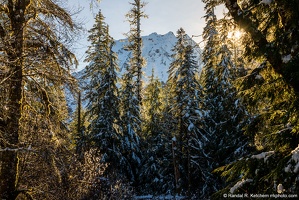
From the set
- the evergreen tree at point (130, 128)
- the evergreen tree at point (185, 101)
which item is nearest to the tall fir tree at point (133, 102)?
the evergreen tree at point (130, 128)

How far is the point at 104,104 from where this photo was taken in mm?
22391

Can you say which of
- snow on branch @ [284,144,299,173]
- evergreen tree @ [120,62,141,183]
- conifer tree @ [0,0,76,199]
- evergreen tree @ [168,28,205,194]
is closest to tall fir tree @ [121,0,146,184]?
evergreen tree @ [120,62,141,183]

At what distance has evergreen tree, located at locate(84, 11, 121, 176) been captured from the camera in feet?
72.2

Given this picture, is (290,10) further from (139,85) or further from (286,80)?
(139,85)

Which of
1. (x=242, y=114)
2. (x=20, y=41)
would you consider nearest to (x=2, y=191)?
(x=20, y=41)

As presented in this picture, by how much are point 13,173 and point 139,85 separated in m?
21.5

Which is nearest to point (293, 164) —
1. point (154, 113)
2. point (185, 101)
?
point (185, 101)

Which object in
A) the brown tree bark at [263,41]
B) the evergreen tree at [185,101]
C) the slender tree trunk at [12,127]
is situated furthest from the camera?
the evergreen tree at [185,101]

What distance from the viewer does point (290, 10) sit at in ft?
13.8

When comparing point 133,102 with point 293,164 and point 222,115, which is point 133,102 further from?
point 293,164

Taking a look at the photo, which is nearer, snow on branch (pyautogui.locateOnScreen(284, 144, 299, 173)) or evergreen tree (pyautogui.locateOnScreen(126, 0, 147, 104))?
snow on branch (pyautogui.locateOnScreen(284, 144, 299, 173))

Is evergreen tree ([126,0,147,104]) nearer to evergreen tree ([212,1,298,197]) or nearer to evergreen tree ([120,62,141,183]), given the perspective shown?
evergreen tree ([120,62,141,183])

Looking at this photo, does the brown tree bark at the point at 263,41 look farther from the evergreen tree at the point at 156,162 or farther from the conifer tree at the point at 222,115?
the evergreen tree at the point at 156,162

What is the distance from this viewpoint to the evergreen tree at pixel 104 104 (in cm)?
2200
